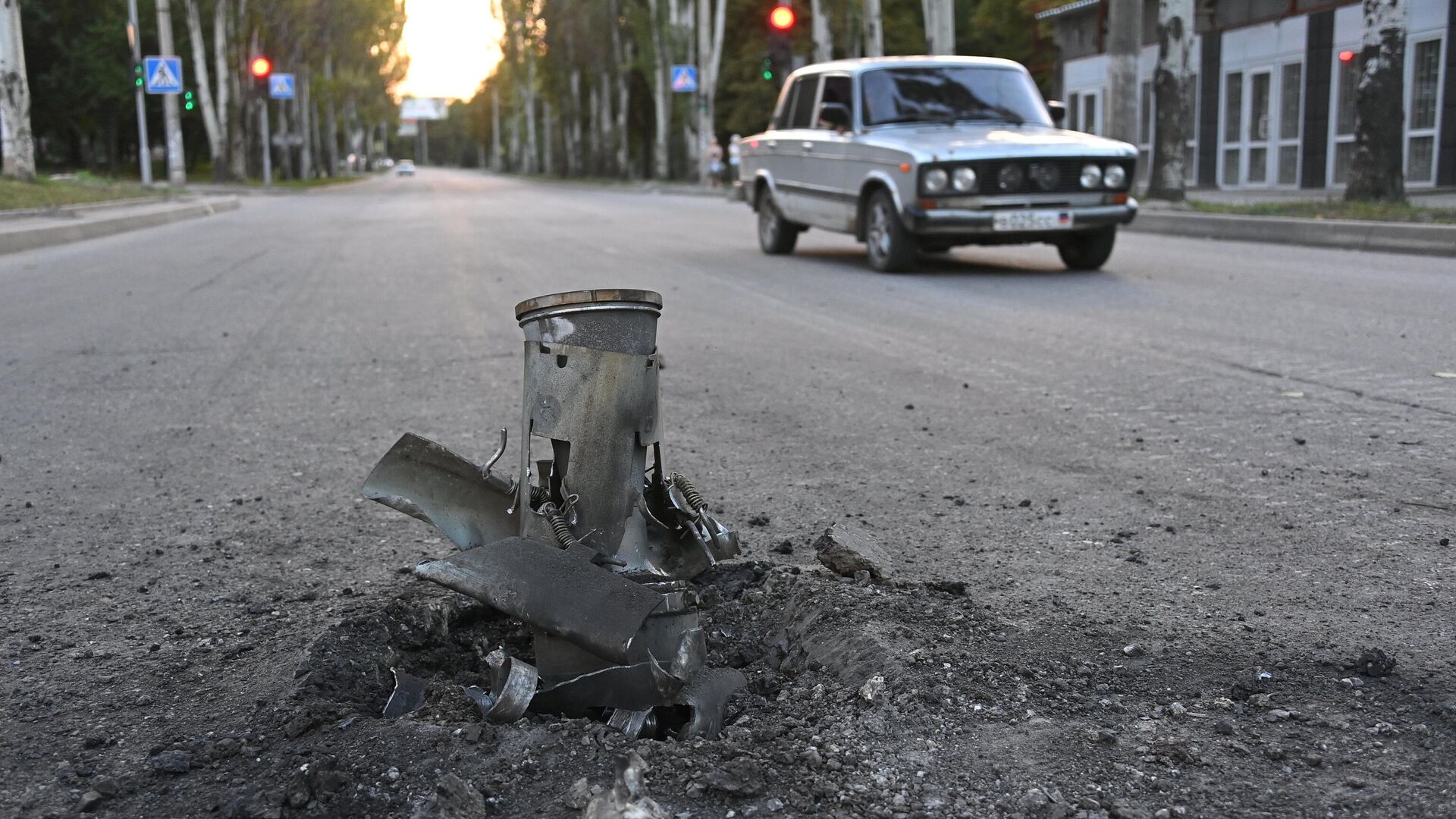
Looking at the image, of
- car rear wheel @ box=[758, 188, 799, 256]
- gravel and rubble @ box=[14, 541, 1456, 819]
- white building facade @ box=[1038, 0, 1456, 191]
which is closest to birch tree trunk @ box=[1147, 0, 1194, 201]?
white building facade @ box=[1038, 0, 1456, 191]

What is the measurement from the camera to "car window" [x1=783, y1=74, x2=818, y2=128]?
13.3m

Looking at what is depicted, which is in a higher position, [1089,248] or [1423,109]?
[1423,109]

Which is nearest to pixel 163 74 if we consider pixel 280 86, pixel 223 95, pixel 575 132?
pixel 223 95

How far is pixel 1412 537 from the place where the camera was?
3.69m

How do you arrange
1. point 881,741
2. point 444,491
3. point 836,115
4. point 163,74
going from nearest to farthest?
point 881,741 < point 444,491 < point 836,115 < point 163,74

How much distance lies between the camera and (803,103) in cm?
1361

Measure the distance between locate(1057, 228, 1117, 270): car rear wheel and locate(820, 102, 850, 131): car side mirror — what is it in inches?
88.5

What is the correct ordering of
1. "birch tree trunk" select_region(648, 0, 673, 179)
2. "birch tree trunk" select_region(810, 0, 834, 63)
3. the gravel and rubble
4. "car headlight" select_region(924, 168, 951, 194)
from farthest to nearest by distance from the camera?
"birch tree trunk" select_region(648, 0, 673, 179) → "birch tree trunk" select_region(810, 0, 834, 63) → "car headlight" select_region(924, 168, 951, 194) → the gravel and rubble

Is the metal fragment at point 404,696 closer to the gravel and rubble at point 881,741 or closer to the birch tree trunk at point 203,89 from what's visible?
the gravel and rubble at point 881,741

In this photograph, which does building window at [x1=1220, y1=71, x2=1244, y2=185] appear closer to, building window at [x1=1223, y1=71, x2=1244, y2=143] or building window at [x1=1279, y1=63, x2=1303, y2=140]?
building window at [x1=1223, y1=71, x2=1244, y2=143]

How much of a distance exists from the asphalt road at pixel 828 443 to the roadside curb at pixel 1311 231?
1.76 meters

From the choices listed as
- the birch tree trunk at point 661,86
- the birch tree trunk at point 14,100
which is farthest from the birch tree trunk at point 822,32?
the birch tree trunk at point 14,100

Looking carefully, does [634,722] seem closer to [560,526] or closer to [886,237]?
[560,526]

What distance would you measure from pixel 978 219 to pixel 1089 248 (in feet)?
4.21
